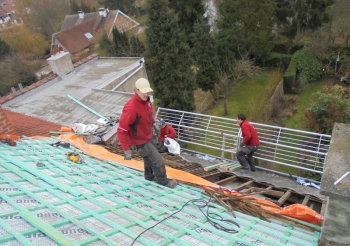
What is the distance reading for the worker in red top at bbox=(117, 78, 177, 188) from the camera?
12.9ft

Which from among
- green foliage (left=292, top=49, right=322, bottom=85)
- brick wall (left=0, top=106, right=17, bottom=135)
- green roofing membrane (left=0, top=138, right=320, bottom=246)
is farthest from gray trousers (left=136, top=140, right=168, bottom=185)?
green foliage (left=292, top=49, right=322, bottom=85)

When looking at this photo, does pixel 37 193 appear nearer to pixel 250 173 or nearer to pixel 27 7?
pixel 250 173

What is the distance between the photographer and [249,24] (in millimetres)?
19641

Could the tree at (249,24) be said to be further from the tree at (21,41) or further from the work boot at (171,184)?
the tree at (21,41)

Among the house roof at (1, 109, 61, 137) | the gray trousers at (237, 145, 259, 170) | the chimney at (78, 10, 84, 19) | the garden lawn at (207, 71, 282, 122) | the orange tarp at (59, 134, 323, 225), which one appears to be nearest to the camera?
the orange tarp at (59, 134, 323, 225)

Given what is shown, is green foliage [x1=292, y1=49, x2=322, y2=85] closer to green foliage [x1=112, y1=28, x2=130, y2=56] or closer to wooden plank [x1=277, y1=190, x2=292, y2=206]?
green foliage [x1=112, y1=28, x2=130, y2=56]

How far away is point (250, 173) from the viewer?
250 inches

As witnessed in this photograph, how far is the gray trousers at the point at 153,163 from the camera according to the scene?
14.1 feet

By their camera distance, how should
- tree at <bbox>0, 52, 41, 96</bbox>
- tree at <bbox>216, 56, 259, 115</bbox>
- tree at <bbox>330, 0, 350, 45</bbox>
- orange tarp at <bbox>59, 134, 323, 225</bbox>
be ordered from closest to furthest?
orange tarp at <bbox>59, 134, 323, 225</bbox>
tree at <bbox>216, 56, 259, 115</bbox>
tree at <bbox>330, 0, 350, 45</bbox>
tree at <bbox>0, 52, 41, 96</bbox>

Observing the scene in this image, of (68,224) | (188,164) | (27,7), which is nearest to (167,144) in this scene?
(188,164)

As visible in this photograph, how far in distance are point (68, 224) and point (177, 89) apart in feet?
40.8

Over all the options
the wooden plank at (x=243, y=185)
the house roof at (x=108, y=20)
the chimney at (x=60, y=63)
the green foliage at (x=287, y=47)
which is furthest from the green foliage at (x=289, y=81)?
the house roof at (x=108, y=20)

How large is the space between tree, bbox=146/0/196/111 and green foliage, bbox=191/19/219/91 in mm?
1906

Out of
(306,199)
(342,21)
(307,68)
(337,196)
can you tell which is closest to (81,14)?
(307,68)
